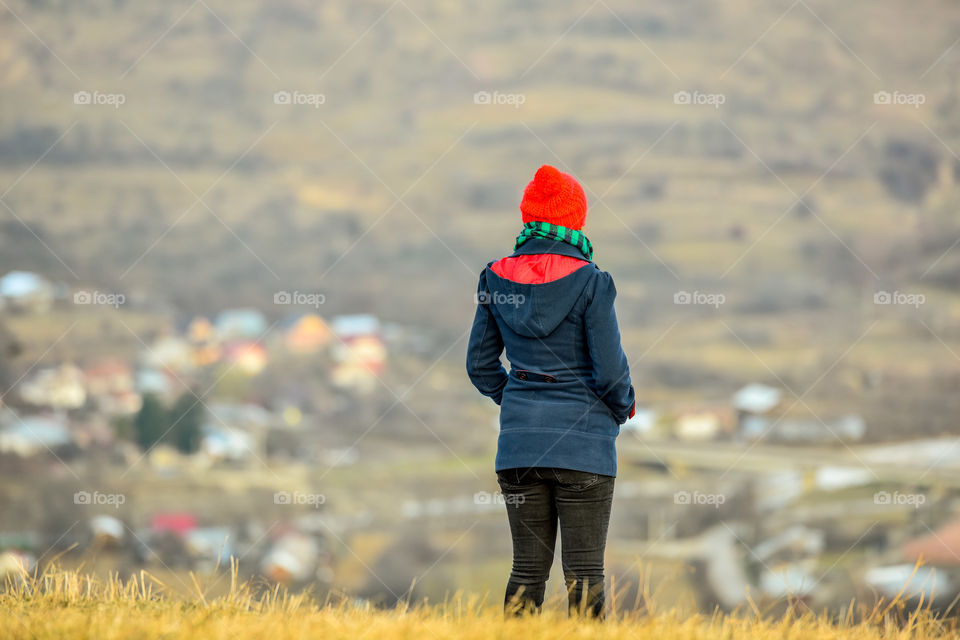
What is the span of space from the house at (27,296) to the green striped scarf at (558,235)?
455 ft

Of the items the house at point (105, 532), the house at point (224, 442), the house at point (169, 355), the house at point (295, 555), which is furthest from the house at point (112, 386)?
the house at point (105, 532)

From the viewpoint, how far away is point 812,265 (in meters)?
185

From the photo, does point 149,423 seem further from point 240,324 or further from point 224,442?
point 240,324

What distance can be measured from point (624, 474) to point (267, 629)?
10396cm

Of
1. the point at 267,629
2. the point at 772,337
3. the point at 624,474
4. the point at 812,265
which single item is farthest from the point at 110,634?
the point at 812,265

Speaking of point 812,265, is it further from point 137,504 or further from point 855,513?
point 137,504

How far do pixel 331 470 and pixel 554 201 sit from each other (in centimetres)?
13627

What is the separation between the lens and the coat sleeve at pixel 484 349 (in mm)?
3889

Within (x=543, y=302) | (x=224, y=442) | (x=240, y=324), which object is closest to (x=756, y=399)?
(x=240, y=324)

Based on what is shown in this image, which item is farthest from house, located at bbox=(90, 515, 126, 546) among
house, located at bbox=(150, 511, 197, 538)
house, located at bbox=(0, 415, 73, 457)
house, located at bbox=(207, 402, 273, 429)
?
house, located at bbox=(207, 402, 273, 429)

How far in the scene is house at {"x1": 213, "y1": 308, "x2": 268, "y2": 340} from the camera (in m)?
137

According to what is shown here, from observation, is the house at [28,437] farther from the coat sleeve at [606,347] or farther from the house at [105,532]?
the coat sleeve at [606,347]

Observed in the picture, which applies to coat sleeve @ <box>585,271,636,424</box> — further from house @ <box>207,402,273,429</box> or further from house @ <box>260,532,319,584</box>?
house @ <box>207,402,273,429</box>

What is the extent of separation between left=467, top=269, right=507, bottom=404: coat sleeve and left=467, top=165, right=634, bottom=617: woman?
42mm
